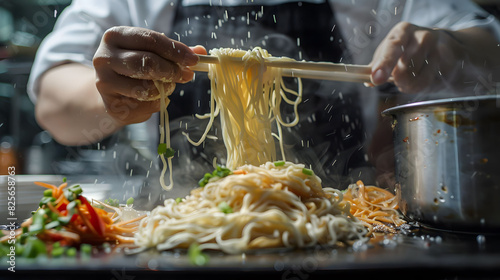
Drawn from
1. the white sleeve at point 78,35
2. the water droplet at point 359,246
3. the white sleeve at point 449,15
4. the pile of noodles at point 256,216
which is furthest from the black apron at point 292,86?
the water droplet at point 359,246

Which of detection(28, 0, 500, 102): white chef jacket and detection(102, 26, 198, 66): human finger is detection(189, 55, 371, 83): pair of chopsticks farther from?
detection(28, 0, 500, 102): white chef jacket

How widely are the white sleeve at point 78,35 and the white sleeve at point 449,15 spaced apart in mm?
2811

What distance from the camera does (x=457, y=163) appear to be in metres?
1.48

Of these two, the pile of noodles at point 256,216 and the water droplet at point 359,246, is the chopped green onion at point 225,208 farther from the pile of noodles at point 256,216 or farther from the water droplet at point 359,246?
the water droplet at point 359,246

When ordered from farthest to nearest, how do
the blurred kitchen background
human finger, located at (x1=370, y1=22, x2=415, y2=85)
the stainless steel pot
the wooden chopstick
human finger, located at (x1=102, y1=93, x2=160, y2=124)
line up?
the blurred kitchen background
human finger, located at (x1=102, y1=93, x2=160, y2=124)
human finger, located at (x1=370, y1=22, x2=415, y2=85)
the wooden chopstick
the stainless steel pot

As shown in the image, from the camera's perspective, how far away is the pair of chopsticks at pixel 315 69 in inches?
77.9

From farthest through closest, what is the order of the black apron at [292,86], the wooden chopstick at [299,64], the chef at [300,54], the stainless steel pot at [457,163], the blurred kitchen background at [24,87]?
1. the blurred kitchen background at [24,87]
2. the black apron at [292,86]
3. the chef at [300,54]
4. the wooden chopstick at [299,64]
5. the stainless steel pot at [457,163]

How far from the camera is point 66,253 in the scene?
1.28 metres

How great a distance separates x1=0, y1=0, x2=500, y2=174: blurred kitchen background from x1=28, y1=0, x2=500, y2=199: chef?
2.44m

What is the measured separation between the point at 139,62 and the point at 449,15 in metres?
2.87

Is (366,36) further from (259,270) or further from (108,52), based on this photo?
(259,270)

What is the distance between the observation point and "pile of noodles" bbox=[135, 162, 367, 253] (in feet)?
4.42

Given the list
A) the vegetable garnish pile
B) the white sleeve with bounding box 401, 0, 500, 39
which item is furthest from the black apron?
the vegetable garnish pile

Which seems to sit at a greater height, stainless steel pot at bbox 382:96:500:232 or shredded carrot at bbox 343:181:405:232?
stainless steel pot at bbox 382:96:500:232
